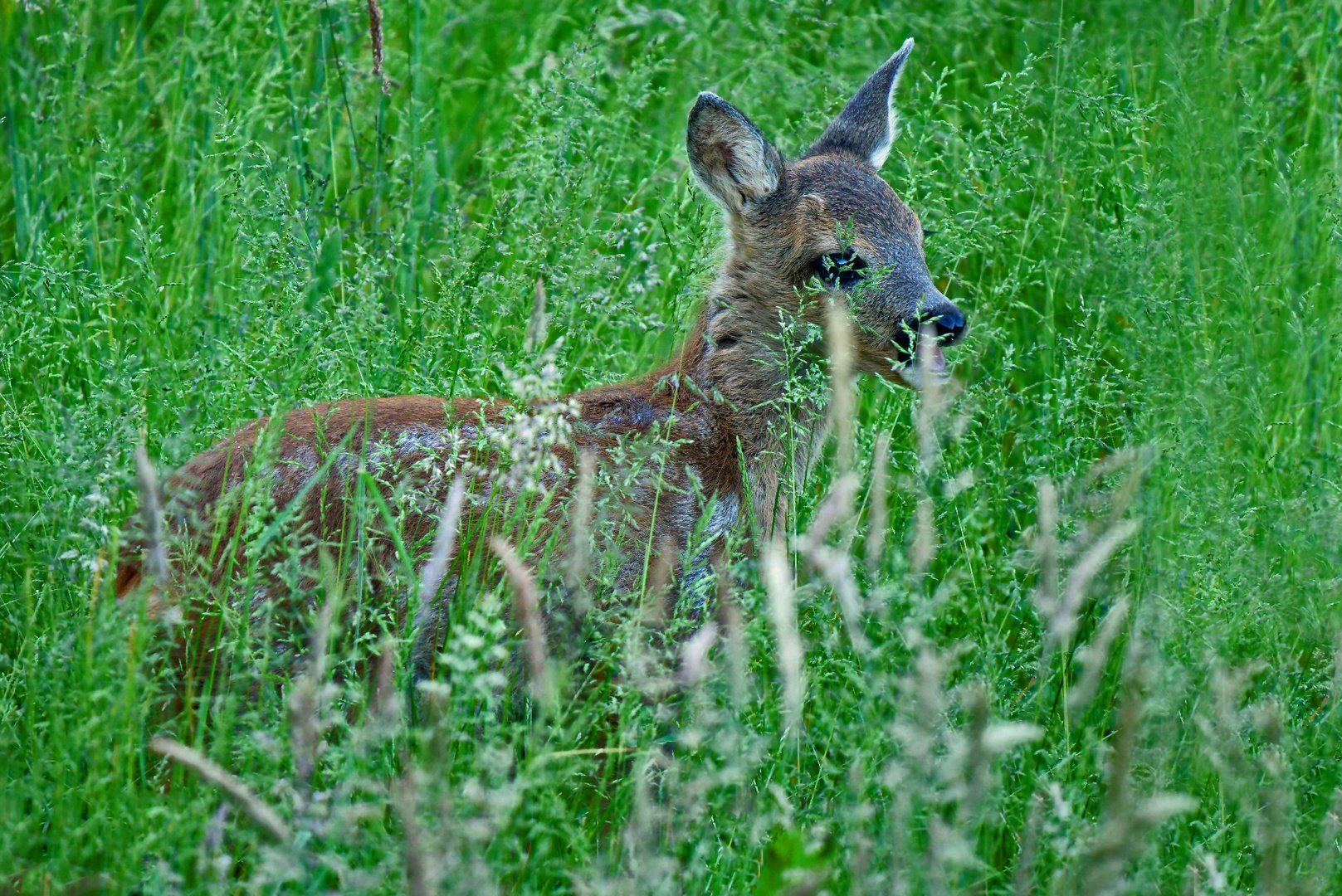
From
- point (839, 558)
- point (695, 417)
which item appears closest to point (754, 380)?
point (695, 417)

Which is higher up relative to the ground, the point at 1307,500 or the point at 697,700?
the point at 1307,500

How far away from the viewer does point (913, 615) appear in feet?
8.06

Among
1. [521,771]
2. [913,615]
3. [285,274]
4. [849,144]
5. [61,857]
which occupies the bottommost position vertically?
[61,857]

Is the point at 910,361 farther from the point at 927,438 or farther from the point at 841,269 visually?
the point at 927,438

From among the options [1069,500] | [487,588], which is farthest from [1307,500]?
[487,588]

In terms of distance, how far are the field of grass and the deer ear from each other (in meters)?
0.26

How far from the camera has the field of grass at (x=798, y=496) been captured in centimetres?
230

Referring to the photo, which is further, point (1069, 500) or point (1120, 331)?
point (1120, 331)

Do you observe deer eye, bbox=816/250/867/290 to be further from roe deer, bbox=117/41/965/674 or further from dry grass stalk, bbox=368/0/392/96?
dry grass stalk, bbox=368/0/392/96

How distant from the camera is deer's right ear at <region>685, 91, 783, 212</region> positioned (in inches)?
177

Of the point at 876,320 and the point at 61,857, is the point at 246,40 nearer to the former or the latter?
the point at 876,320

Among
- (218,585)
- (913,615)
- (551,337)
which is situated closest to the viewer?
(913,615)

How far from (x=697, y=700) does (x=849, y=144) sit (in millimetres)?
2857

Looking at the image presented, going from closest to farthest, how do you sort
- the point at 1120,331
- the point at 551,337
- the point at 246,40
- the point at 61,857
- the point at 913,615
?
1. the point at 61,857
2. the point at 913,615
3. the point at 551,337
4. the point at 1120,331
5. the point at 246,40
